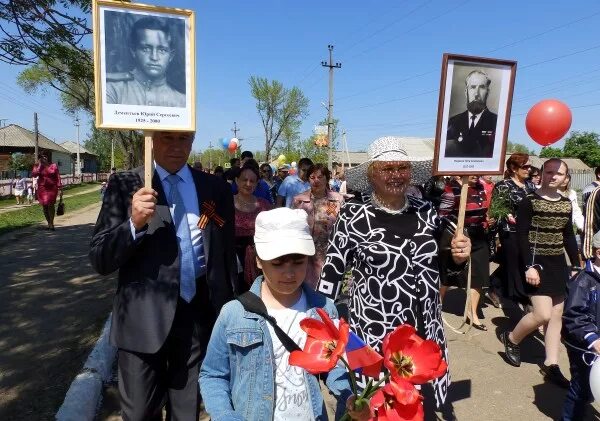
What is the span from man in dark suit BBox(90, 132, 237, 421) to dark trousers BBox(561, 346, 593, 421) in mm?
2272

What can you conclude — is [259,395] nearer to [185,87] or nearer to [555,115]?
[185,87]

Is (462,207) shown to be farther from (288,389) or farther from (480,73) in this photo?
(288,389)

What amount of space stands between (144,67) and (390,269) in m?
1.65

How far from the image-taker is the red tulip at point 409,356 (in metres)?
1.25

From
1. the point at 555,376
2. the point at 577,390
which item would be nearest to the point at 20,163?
the point at 555,376

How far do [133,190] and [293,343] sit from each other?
1.08 metres

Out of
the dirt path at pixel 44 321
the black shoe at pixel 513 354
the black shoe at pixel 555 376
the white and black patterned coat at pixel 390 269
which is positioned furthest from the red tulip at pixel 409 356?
the black shoe at pixel 513 354

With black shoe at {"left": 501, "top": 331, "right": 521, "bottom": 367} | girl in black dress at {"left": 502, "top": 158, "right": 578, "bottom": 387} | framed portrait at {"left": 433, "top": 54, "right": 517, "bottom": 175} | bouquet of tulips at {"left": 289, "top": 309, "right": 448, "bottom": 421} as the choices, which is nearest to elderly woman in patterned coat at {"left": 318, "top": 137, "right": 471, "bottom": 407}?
framed portrait at {"left": 433, "top": 54, "right": 517, "bottom": 175}

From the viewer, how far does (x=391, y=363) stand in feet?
4.09

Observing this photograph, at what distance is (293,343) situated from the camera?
183cm

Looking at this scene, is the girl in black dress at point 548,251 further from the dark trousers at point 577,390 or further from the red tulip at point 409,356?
the red tulip at point 409,356

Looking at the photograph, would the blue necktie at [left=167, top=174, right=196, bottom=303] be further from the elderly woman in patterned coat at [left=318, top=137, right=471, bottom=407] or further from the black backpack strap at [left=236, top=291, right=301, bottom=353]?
the elderly woman in patterned coat at [left=318, top=137, right=471, bottom=407]

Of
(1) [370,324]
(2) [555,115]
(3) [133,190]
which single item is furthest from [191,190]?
(2) [555,115]

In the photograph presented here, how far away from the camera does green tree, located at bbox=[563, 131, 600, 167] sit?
202ft
